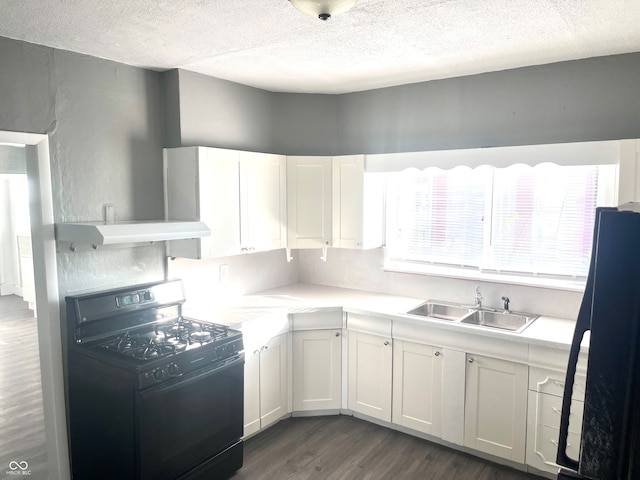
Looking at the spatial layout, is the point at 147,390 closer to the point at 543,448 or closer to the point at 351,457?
the point at 351,457

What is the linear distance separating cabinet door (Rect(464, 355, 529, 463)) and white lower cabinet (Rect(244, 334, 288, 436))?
1.25 m

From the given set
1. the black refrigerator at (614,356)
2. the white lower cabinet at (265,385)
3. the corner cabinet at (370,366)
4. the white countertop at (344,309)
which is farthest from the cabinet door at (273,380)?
the black refrigerator at (614,356)

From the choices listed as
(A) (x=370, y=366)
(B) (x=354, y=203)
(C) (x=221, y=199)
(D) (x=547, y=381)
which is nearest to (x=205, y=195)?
(C) (x=221, y=199)

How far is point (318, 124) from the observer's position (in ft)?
12.8

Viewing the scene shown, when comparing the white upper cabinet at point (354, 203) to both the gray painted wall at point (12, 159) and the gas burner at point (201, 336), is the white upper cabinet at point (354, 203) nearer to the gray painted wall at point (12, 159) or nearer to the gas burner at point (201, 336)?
the gas burner at point (201, 336)

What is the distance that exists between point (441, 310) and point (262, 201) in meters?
1.55

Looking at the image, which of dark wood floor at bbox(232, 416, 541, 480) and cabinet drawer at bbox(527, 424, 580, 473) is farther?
dark wood floor at bbox(232, 416, 541, 480)

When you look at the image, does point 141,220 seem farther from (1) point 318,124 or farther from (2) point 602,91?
(2) point 602,91

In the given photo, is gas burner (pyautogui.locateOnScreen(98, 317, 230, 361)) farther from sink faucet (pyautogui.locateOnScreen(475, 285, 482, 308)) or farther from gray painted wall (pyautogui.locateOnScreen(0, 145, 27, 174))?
sink faucet (pyautogui.locateOnScreen(475, 285, 482, 308))

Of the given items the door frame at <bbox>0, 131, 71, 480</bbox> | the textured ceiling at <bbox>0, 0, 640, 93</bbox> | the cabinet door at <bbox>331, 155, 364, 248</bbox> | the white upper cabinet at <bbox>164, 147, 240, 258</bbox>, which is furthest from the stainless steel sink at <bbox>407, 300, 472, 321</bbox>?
the door frame at <bbox>0, 131, 71, 480</bbox>

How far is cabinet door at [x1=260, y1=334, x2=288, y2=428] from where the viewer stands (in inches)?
125

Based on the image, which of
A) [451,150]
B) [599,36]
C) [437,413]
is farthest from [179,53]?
[437,413]

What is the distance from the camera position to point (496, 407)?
2840 millimetres

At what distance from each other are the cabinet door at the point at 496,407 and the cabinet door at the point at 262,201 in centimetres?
164
